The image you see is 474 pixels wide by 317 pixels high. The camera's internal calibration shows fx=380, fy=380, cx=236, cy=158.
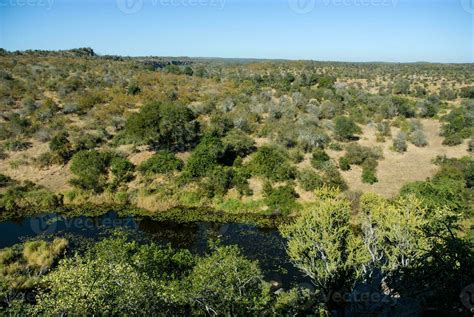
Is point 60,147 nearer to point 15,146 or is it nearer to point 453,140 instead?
point 15,146

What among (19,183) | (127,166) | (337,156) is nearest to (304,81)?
(337,156)

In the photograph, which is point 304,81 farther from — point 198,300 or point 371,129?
point 198,300

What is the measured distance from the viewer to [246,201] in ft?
120

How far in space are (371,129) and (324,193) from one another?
35.7 metres

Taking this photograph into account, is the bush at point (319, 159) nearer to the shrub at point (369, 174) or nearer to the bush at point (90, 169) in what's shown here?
the shrub at point (369, 174)

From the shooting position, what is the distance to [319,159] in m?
42.4

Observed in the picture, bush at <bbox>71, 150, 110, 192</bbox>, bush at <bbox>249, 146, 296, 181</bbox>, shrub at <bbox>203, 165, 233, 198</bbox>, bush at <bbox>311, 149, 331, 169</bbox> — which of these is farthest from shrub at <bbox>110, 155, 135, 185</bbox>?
bush at <bbox>311, 149, 331, 169</bbox>

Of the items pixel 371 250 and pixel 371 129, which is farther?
pixel 371 129

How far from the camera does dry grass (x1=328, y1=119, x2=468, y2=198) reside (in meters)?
38.8

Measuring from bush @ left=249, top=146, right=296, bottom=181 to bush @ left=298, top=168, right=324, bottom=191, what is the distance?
132 cm

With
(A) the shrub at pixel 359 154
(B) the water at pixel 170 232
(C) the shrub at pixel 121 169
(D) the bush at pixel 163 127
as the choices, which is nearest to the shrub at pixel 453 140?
(A) the shrub at pixel 359 154

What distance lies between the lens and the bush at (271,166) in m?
38.6

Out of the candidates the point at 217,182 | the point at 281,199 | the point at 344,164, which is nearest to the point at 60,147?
the point at 217,182

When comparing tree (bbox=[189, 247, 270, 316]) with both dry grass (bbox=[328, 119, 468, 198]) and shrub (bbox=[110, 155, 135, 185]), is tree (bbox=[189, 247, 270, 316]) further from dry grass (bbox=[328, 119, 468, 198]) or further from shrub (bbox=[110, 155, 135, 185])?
shrub (bbox=[110, 155, 135, 185])
